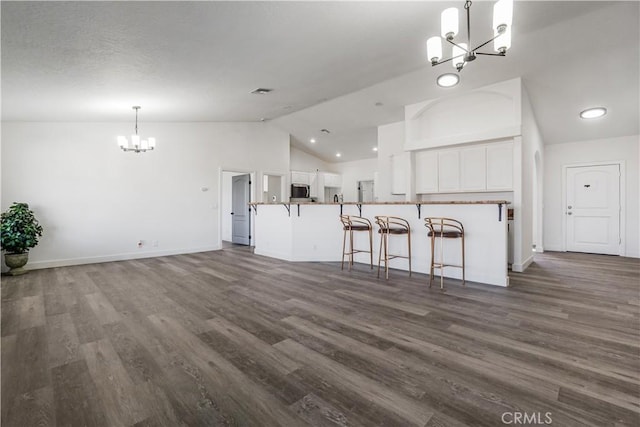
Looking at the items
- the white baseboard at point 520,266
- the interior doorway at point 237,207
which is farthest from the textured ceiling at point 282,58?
the white baseboard at point 520,266

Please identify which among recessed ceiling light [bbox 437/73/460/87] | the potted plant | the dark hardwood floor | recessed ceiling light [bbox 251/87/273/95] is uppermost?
recessed ceiling light [bbox 437/73/460/87]

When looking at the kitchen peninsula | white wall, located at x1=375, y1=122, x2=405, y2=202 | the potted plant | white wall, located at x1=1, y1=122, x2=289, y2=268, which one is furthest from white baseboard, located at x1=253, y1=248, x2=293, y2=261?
the potted plant

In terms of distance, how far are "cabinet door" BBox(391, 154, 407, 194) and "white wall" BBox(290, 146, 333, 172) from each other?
3.52 m

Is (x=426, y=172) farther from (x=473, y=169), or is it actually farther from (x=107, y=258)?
(x=107, y=258)

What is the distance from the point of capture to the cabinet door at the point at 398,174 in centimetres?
666

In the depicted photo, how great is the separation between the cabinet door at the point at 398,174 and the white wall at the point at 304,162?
352cm

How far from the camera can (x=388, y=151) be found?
7043 mm

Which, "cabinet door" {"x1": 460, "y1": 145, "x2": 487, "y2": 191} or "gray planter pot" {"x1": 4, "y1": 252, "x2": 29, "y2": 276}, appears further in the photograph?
"cabinet door" {"x1": 460, "y1": 145, "x2": 487, "y2": 191}

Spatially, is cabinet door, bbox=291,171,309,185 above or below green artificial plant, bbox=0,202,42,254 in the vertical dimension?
above

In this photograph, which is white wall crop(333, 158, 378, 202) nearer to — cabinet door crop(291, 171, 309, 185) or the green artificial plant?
cabinet door crop(291, 171, 309, 185)

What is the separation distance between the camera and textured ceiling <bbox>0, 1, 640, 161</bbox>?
2.65m

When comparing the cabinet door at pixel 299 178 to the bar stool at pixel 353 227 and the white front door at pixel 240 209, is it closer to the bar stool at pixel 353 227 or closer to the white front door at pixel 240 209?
the white front door at pixel 240 209

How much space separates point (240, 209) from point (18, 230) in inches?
173

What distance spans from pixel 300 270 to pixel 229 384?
2.97 m
